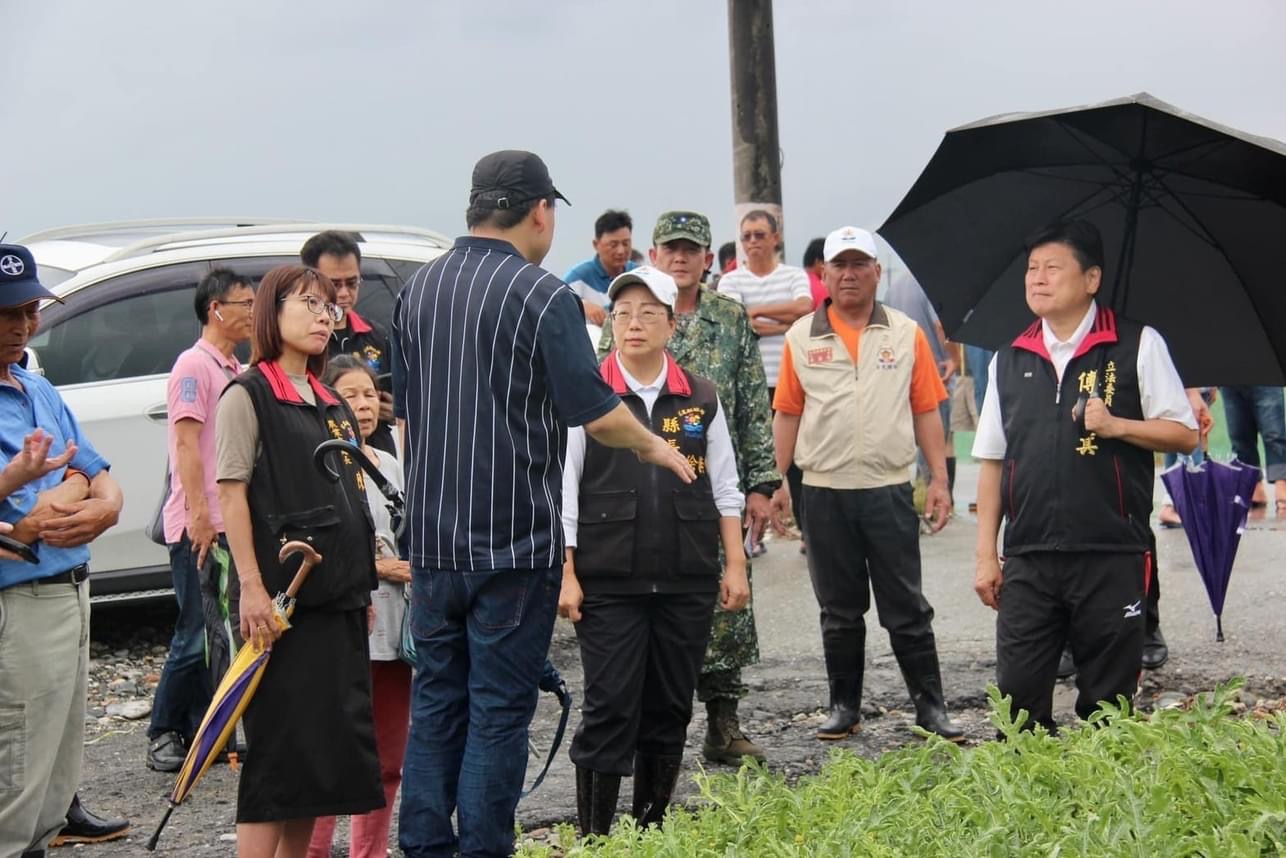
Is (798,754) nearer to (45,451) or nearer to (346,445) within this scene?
(346,445)

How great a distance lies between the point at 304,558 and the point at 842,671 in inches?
119

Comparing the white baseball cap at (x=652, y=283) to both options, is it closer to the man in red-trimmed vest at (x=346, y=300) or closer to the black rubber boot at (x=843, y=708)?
the man in red-trimmed vest at (x=346, y=300)

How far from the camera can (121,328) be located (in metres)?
8.73

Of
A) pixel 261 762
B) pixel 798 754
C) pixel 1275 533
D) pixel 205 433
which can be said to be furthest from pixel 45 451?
pixel 1275 533

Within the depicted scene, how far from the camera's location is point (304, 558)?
463 centimetres

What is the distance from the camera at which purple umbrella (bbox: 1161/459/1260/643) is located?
7.04 m

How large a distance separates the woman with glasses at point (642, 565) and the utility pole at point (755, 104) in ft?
21.5

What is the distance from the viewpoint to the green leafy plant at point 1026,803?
332 centimetres

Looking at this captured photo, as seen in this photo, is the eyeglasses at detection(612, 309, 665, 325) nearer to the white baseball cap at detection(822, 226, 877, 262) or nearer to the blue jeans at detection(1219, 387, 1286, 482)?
the white baseball cap at detection(822, 226, 877, 262)

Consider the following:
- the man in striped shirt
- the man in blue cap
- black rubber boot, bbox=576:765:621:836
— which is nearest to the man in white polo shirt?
black rubber boot, bbox=576:765:621:836

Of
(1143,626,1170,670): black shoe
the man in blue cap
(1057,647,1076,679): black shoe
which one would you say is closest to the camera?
the man in blue cap

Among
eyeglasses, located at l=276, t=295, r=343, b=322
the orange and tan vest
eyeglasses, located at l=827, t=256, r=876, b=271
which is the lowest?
the orange and tan vest

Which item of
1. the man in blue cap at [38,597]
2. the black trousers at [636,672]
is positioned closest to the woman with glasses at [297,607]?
the man in blue cap at [38,597]

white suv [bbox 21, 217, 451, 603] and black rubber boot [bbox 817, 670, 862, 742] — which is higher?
white suv [bbox 21, 217, 451, 603]
